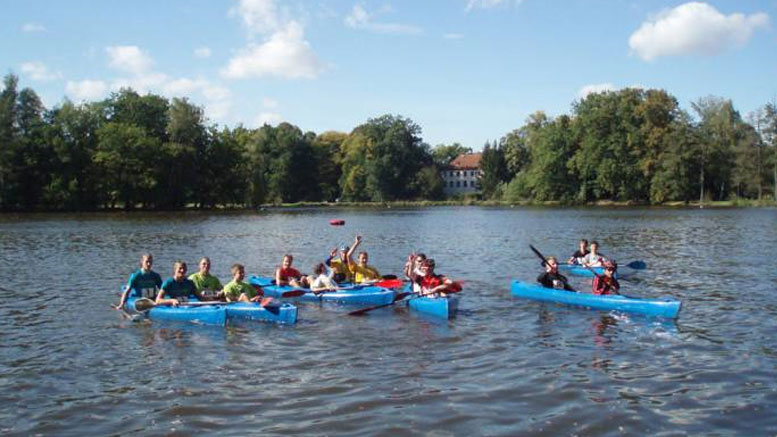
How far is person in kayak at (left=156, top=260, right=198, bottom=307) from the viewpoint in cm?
1400

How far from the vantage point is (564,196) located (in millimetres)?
97188

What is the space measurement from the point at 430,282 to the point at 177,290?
5.56 m

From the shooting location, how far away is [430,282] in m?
15.5

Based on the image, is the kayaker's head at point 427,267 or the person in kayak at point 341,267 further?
the person in kayak at point 341,267

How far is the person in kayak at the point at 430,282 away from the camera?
15.1 metres

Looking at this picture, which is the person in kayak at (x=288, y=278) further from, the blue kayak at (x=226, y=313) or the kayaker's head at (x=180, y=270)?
the blue kayak at (x=226, y=313)

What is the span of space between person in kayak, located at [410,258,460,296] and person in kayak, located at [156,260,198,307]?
5.01 metres

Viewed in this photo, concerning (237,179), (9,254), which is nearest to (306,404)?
(9,254)

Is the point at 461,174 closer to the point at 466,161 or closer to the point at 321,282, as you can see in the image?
the point at 466,161

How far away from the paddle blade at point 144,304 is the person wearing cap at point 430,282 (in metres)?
5.79

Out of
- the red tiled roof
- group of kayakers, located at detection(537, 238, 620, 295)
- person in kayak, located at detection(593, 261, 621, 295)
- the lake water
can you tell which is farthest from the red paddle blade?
the red tiled roof

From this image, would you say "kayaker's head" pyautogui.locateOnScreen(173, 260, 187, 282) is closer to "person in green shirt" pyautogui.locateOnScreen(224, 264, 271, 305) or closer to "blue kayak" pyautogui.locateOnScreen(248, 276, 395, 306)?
"person in green shirt" pyautogui.locateOnScreen(224, 264, 271, 305)

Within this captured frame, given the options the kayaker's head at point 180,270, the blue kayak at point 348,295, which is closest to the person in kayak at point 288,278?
the blue kayak at point 348,295

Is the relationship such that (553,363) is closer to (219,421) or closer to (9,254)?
(219,421)
